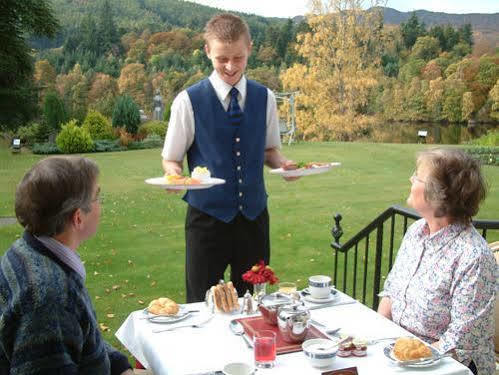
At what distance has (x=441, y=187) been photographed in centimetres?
197

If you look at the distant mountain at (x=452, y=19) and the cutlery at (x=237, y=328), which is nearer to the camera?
the cutlery at (x=237, y=328)

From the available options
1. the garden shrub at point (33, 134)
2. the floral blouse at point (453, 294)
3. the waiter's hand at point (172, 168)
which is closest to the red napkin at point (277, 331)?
the floral blouse at point (453, 294)

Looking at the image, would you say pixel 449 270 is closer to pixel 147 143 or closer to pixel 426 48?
pixel 147 143

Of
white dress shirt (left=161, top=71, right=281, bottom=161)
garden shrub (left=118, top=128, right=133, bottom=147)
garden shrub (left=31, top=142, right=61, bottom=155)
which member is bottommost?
garden shrub (left=31, top=142, right=61, bottom=155)

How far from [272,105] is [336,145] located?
13278mm

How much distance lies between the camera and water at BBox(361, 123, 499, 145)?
2059 cm

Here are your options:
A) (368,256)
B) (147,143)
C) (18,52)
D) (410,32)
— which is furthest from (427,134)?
(18,52)

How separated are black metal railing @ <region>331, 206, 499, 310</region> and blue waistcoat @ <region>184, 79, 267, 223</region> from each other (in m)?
0.69

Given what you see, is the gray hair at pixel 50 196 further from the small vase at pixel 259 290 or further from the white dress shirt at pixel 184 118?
the white dress shirt at pixel 184 118

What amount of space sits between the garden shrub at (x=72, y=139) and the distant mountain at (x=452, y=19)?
53.9 feet

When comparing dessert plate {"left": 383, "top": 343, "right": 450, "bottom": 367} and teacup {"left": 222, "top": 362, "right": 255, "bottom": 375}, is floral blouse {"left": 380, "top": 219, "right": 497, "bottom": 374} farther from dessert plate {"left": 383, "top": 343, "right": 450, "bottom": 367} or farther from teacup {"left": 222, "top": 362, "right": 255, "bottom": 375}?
teacup {"left": 222, "top": 362, "right": 255, "bottom": 375}

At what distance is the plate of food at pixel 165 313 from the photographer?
190 cm

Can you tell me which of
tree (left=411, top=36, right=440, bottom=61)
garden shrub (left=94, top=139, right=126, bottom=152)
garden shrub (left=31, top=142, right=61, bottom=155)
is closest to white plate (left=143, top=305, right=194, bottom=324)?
garden shrub (left=31, top=142, right=61, bottom=155)

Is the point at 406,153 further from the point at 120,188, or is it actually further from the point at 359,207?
the point at 120,188
